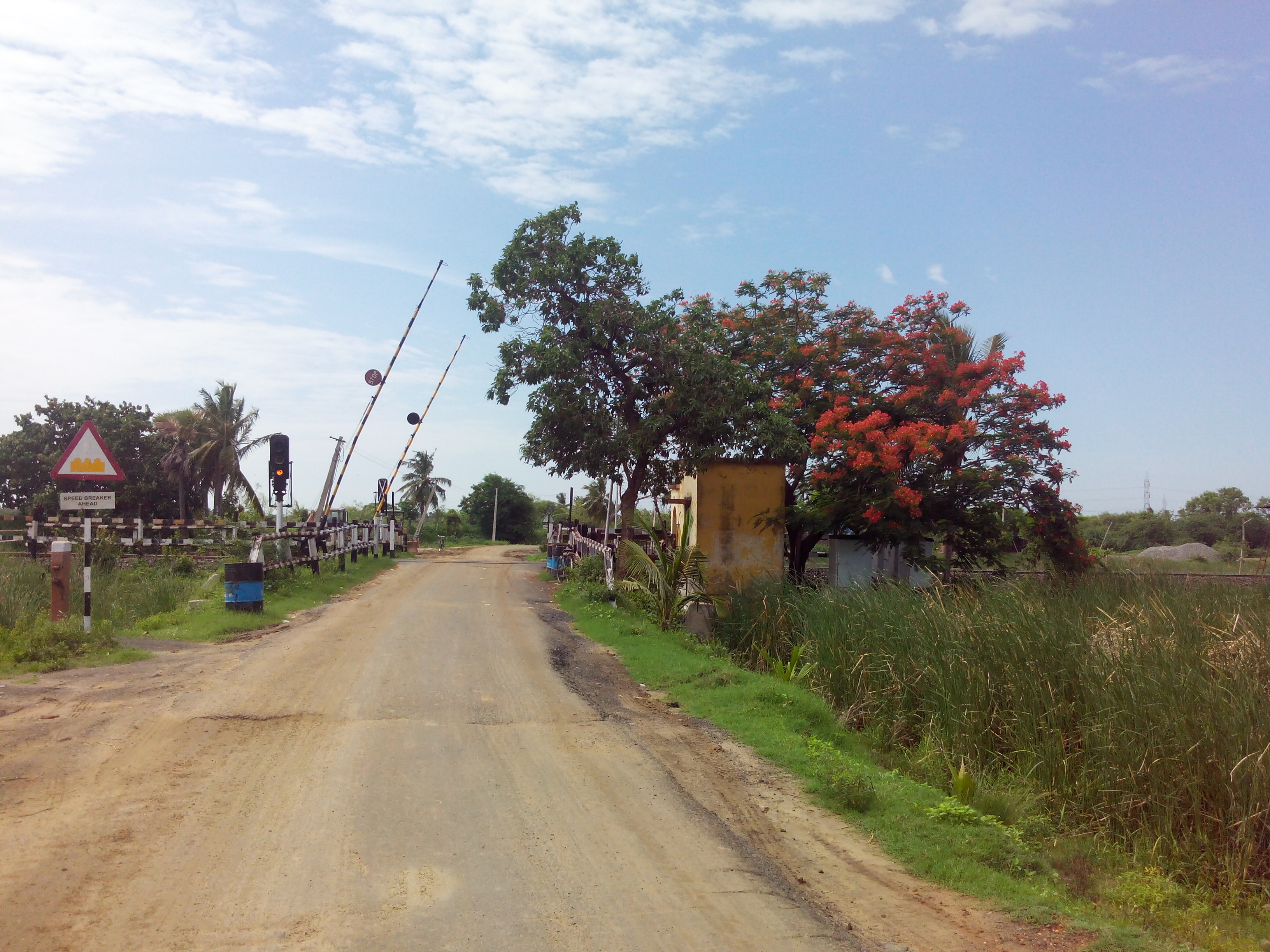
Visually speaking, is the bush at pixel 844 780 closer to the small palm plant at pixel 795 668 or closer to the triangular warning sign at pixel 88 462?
the small palm plant at pixel 795 668

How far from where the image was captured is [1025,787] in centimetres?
731

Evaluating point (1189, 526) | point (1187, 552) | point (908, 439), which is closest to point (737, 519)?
point (908, 439)

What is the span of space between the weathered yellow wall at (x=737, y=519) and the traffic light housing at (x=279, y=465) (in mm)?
7839

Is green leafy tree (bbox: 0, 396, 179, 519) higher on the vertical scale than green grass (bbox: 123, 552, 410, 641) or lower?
higher

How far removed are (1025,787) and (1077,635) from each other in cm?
180

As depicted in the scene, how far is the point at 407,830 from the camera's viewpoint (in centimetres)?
529

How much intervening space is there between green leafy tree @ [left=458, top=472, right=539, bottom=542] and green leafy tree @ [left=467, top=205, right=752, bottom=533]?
53.1 meters

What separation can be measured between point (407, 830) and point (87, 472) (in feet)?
26.5

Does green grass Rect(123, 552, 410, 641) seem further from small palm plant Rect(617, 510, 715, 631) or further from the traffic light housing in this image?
small palm plant Rect(617, 510, 715, 631)

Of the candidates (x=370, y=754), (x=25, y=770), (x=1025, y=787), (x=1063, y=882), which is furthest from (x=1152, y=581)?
(x=25, y=770)

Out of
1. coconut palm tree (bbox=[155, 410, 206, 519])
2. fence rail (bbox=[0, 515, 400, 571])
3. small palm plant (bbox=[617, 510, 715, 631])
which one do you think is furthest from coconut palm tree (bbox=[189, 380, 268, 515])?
small palm plant (bbox=[617, 510, 715, 631])

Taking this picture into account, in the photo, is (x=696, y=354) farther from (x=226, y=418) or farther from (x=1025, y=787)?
(x=226, y=418)

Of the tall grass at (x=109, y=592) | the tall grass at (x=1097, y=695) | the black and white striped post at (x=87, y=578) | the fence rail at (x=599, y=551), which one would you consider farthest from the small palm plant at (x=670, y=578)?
the black and white striped post at (x=87, y=578)

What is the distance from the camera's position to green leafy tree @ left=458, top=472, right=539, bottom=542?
71.6 metres
